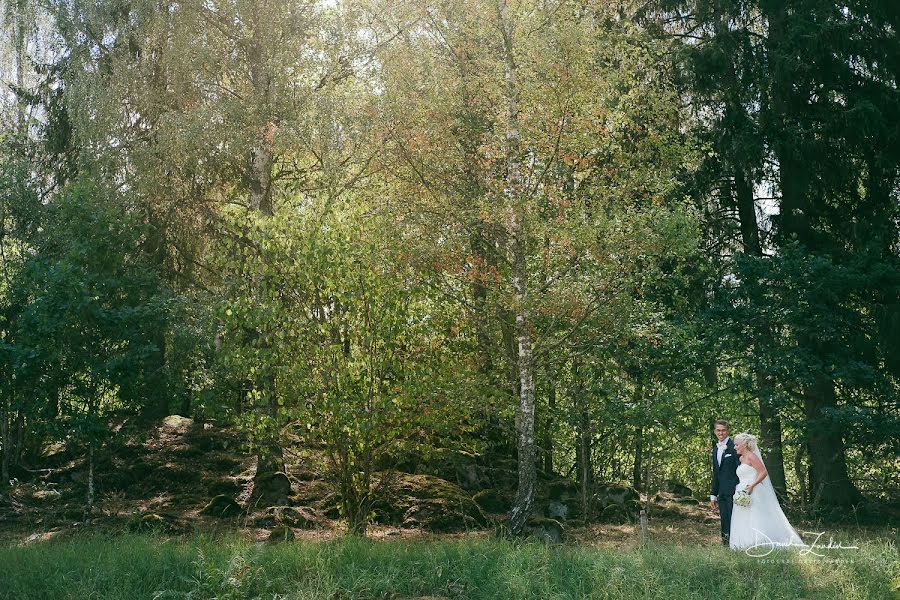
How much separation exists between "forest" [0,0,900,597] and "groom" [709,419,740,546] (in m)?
1.54

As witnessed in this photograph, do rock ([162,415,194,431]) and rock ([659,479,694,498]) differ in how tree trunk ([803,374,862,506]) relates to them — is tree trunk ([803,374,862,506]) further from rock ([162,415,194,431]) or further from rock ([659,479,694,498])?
rock ([162,415,194,431])

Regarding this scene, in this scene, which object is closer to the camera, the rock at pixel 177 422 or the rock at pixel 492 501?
the rock at pixel 492 501

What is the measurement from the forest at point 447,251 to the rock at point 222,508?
7cm

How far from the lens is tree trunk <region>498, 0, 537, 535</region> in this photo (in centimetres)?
1122

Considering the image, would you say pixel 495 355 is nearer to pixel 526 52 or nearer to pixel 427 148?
pixel 427 148

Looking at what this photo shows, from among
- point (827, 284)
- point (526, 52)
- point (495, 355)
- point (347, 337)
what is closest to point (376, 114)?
point (526, 52)

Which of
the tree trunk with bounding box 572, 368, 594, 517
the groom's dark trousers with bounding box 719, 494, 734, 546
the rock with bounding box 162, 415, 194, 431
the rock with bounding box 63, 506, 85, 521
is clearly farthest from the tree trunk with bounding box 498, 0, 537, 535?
the rock with bounding box 162, 415, 194, 431

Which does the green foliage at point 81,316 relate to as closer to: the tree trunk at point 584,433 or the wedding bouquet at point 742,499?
the tree trunk at point 584,433

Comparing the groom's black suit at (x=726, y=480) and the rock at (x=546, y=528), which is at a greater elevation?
the groom's black suit at (x=726, y=480)

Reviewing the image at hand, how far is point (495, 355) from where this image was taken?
13.3 meters

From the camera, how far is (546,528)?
12.6 meters

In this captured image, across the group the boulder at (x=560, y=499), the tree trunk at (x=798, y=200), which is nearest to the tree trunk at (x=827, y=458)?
the tree trunk at (x=798, y=200)

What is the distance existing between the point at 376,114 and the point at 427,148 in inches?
35.7

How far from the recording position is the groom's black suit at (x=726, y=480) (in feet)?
34.3
